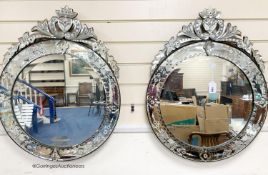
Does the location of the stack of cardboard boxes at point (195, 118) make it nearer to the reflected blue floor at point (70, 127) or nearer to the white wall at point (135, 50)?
the white wall at point (135, 50)

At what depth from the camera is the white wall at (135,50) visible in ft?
4.63

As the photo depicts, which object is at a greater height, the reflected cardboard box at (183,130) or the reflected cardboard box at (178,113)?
the reflected cardboard box at (178,113)

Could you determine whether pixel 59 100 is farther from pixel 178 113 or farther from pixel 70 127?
pixel 178 113

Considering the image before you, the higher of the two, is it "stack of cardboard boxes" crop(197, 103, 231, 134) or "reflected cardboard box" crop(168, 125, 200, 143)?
"stack of cardboard boxes" crop(197, 103, 231, 134)

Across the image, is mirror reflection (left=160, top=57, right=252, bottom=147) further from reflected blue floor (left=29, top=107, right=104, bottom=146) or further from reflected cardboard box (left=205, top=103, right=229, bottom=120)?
reflected blue floor (left=29, top=107, right=104, bottom=146)

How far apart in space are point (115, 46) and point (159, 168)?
0.77m

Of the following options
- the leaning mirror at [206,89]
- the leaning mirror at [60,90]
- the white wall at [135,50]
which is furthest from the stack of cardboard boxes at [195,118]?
the leaning mirror at [60,90]

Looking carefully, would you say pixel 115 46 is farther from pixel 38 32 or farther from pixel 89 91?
pixel 38 32

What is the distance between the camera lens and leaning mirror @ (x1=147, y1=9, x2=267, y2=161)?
1.41 meters

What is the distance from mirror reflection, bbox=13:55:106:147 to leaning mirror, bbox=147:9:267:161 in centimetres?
33

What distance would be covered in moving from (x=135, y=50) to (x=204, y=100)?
1.60 ft

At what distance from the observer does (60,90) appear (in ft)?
4.65

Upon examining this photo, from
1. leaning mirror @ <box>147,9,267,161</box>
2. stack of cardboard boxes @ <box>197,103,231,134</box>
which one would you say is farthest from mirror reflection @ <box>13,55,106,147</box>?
stack of cardboard boxes @ <box>197,103,231,134</box>

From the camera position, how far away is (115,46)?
1.44 metres
